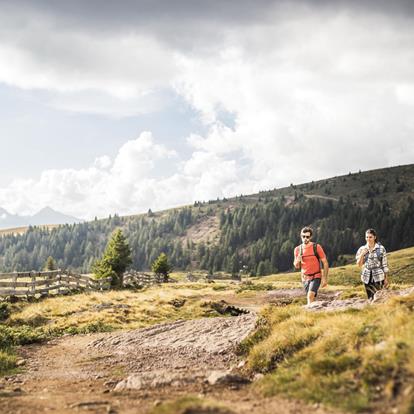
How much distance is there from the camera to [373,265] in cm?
1230

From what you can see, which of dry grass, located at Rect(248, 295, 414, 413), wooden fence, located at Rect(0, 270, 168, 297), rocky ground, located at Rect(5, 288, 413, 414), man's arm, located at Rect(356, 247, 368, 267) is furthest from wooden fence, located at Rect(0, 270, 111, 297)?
dry grass, located at Rect(248, 295, 414, 413)

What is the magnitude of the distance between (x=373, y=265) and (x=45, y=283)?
21.1m

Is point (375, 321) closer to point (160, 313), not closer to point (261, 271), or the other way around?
point (160, 313)

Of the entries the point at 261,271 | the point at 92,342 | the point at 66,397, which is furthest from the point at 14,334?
the point at 261,271

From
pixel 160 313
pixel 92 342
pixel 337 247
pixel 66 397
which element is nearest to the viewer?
pixel 66 397

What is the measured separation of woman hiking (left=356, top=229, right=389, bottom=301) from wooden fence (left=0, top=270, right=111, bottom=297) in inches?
744

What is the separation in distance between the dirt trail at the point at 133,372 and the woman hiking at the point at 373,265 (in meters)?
3.70

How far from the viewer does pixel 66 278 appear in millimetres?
28938

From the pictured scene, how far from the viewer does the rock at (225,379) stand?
7.67 metres

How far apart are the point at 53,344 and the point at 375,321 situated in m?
11.2

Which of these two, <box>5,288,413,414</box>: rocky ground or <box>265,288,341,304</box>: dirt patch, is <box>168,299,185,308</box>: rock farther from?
<box>5,288,413,414</box>: rocky ground

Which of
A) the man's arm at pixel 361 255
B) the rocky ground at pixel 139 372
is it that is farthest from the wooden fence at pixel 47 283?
the man's arm at pixel 361 255

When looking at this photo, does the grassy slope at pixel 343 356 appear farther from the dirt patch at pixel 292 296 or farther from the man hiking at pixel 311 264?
the dirt patch at pixel 292 296

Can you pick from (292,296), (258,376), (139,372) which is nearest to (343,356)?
(258,376)
